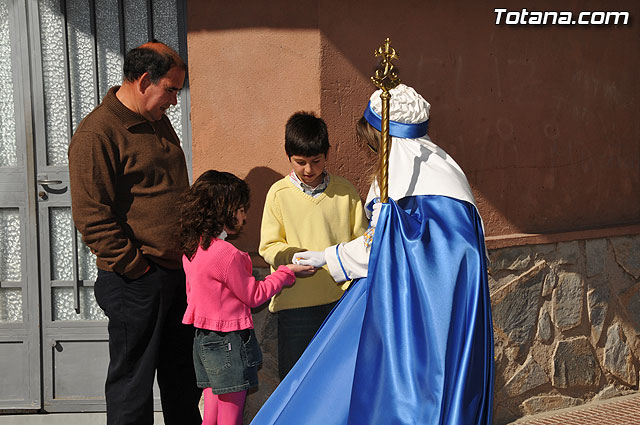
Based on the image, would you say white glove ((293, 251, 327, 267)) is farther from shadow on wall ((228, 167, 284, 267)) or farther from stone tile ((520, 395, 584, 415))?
stone tile ((520, 395, 584, 415))

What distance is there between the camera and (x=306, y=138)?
386 centimetres

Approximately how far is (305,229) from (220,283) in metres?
0.53

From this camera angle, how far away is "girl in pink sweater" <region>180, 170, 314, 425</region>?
3557mm

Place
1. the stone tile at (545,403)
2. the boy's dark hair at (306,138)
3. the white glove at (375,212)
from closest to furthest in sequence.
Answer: the white glove at (375,212)
the boy's dark hair at (306,138)
the stone tile at (545,403)

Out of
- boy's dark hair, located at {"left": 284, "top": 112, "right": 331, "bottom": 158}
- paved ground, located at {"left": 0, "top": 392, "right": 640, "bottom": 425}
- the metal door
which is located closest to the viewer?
boy's dark hair, located at {"left": 284, "top": 112, "right": 331, "bottom": 158}

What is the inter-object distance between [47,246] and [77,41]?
118cm

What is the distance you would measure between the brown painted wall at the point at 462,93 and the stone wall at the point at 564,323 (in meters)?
0.20

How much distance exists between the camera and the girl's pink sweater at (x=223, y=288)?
3547 mm

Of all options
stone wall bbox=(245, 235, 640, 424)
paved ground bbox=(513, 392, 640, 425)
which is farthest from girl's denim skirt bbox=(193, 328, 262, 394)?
paved ground bbox=(513, 392, 640, 425)

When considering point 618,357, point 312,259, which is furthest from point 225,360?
point 618,357

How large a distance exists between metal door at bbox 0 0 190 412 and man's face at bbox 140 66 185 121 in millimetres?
963

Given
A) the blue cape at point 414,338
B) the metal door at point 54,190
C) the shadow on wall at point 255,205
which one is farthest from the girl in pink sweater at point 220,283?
the metal door at point 54,190

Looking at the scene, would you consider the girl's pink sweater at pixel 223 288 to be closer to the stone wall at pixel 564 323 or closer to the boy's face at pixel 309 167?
the boy's face at pixel 309 167

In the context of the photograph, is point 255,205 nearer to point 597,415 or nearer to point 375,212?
point 375,212
